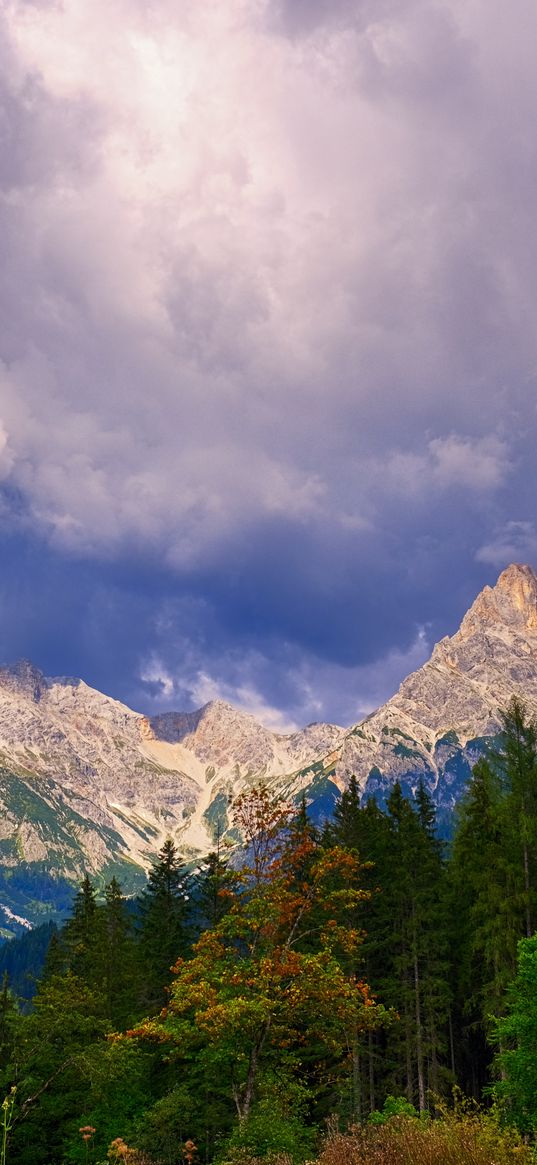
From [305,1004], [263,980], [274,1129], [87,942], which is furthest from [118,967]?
[274,1129]

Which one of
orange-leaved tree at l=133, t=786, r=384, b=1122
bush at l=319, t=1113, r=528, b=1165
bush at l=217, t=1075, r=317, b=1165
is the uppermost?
orange-leaved tree at l=133, t=786, r=384, b=1122

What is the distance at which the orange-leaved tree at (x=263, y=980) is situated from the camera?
2019cm

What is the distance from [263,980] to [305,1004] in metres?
1.64

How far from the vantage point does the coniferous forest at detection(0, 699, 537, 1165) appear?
19859 mm

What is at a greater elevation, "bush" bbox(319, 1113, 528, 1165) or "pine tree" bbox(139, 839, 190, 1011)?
"pine tree" bbox(139, 839, 190, 1011)

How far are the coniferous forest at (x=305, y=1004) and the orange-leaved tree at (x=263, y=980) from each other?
7 centimetres

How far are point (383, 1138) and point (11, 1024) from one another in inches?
1025

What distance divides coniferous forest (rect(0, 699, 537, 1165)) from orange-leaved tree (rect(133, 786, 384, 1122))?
72 mm

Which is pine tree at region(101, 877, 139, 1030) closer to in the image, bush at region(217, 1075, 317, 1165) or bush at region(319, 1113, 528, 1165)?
bush at region(217, 1075, 317, 1165)

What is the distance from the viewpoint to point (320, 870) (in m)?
21.9

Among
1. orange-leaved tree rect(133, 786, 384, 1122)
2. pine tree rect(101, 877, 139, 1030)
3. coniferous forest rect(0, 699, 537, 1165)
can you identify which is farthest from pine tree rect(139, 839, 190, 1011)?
orange-leaved tree rect(133, 786, 384, 1122)

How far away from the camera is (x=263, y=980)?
2016 centimetres

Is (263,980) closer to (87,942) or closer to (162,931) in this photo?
(162,931)

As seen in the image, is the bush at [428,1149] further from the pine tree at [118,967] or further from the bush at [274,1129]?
the pine tree at [118,967]
